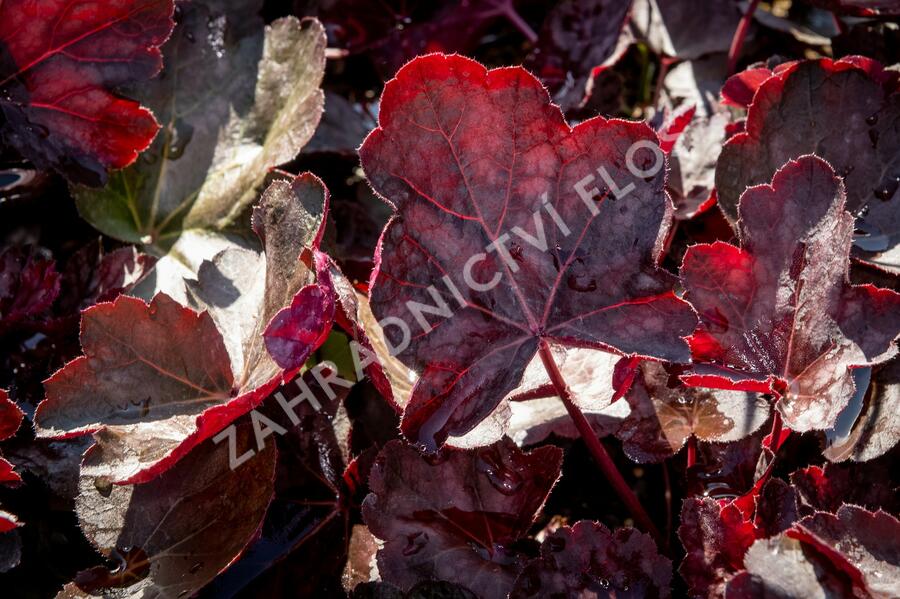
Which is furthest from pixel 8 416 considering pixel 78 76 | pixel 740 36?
pixel 740 36

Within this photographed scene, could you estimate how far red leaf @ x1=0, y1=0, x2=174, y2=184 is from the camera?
930 millimetres

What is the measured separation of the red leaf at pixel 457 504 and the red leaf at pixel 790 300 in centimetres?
19

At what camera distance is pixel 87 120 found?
98cm

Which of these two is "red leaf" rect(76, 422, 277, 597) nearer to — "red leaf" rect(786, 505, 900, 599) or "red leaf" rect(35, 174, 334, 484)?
"red leaf" rect(35, 174, 334, 484)

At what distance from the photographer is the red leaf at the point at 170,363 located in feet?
2.41

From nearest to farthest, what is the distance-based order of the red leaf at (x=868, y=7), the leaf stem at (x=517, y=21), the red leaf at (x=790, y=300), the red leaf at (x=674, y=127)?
the red leaf at (x=790, y=300) < the red leaf at (x=674, y=127) < the red leaf at (x=868, y=7) < the leaf stem at (x=517, y=21)

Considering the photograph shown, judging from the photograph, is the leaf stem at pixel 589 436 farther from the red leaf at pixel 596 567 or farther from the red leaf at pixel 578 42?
the red leaf at pixel 578 42

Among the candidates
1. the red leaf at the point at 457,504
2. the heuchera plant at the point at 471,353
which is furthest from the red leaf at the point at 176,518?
the red leaf at the point at 457,504

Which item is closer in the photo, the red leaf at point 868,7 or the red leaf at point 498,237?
the red leaf at point 498,237

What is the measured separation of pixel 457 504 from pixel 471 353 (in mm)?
179

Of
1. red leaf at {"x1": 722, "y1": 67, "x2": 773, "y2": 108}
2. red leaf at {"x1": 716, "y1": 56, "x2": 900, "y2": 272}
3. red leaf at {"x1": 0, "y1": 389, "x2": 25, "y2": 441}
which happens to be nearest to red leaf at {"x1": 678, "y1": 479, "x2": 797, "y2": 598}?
red leaf at {"x1": 716, "y1": 56, "x2": 900, "y2": 272}

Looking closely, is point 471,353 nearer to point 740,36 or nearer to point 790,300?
point 790,300

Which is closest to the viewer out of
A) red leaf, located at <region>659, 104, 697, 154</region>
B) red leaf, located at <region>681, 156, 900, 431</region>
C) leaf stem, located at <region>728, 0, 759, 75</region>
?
red leaf, located at <region>681, 156, 900, 431</region>

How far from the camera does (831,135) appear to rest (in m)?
0.87
